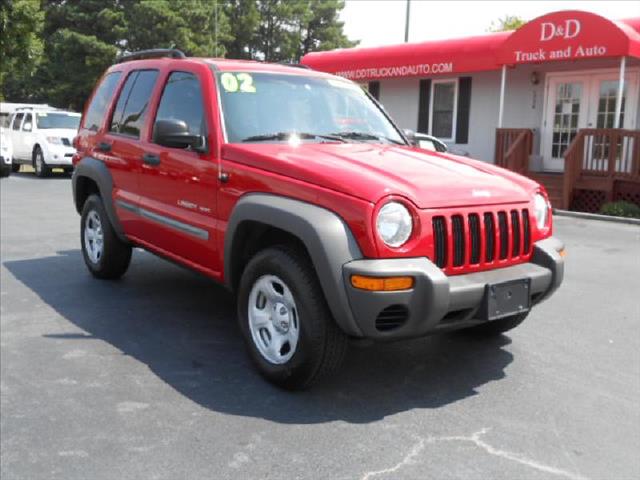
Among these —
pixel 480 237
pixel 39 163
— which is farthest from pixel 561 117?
pixel 39 163

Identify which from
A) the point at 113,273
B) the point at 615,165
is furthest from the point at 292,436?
the point at 615,165

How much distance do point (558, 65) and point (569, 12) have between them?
6.88 ft

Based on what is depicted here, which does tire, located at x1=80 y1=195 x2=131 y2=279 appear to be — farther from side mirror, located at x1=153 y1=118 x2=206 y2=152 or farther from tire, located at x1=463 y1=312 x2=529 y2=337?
tire, located at x1=463 y1=312 x2=529 y2=337

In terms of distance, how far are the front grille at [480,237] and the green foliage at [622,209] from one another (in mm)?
9588

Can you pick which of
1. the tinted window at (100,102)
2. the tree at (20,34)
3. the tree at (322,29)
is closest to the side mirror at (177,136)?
the tinted window at (100,102)

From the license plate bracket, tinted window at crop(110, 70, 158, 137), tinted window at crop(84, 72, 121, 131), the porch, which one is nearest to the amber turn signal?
the license plate bracket

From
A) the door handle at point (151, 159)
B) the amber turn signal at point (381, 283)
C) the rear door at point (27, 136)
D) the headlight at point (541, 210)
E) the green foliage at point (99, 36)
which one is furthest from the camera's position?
the green foliage at point (99, 36)

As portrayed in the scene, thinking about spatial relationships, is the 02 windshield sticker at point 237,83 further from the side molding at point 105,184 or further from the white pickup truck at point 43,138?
the white pickup truck at point 43,138

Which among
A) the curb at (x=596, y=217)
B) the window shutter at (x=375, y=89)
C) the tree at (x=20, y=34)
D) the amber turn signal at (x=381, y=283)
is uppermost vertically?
the tree at (x=20, y=34)

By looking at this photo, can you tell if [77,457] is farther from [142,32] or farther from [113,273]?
[142,32]

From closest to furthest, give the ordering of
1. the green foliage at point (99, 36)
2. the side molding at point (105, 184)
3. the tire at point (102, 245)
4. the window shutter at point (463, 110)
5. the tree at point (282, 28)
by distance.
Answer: the side molding at point (105, 184) → the tire at point (102, 245) → the window shutter at point (463, 110) → the green foliage at point (99, 36) → the tree at point (282, 28)

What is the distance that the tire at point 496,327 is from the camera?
4.68 m

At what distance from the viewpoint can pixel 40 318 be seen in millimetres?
5266

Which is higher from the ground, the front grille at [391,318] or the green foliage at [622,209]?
the front grille at [391,318]
